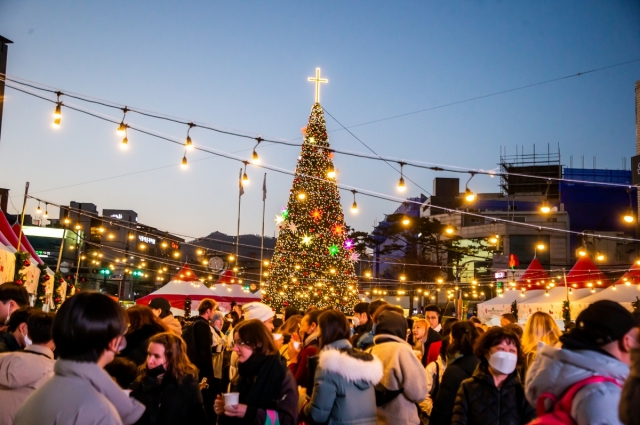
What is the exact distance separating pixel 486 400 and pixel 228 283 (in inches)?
1272

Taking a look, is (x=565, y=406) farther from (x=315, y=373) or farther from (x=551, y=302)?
(x=551, y=302)

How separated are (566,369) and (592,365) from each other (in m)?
0.11

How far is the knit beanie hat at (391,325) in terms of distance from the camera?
20.0 feet

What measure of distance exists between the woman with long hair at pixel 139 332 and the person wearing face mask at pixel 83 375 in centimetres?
329

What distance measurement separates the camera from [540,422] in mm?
2807

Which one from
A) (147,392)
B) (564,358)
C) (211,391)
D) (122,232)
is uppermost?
(122,232)

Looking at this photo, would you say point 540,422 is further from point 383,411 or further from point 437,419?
point 383,411

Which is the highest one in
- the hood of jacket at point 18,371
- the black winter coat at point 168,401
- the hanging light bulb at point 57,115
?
the hanging light bulb at point 57,115

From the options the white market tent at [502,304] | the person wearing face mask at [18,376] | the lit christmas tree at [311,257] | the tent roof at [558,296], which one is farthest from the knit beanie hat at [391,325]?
the white market tent at [502,304]

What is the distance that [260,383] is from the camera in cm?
512

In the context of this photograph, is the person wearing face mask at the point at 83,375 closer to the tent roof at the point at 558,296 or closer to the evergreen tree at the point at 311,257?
the evergreen tree at the point at 311,257

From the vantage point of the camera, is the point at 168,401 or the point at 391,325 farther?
the point at 391,325

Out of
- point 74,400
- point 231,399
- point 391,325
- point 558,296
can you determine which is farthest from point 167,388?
point 558,296

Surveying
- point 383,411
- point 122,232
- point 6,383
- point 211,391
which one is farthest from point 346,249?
point 122,232
